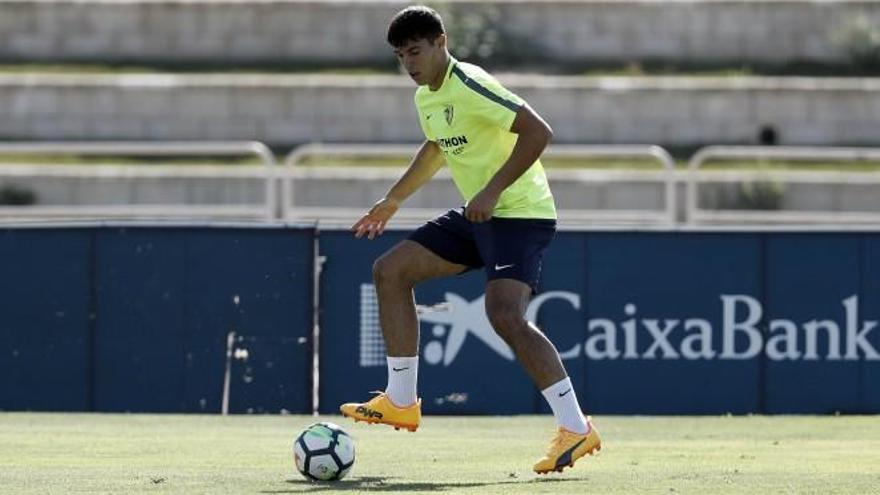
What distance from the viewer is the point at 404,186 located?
10.9 meters

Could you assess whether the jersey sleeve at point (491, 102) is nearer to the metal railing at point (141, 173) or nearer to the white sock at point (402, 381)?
the white sock at point (402, 381)

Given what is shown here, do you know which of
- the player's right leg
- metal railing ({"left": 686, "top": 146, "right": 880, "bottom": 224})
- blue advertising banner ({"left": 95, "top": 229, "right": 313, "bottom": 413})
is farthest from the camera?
metal railing ({"left": 686, "top": 146, "right": 880, "bottom": 224})

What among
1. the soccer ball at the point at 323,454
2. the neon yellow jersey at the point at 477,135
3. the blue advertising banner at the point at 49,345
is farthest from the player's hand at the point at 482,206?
the blue advertising banner at the point at 49,345

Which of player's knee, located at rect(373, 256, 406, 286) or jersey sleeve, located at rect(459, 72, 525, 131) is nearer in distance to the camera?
jersey sleeve, located at rect(459, 72, 525, 131)

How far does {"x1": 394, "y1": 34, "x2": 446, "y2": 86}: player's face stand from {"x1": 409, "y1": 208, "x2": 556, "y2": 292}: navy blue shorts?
72 cm

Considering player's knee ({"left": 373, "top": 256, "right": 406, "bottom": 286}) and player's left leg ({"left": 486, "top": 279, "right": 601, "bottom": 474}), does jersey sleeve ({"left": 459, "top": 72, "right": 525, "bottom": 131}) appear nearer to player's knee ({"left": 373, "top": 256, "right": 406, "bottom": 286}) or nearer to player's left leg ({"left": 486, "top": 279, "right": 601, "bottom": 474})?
player's left leg ({"left": 486, "top": 279, "right": 601, "bottom": 474})

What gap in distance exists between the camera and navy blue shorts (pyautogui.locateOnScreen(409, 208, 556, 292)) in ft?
33.1

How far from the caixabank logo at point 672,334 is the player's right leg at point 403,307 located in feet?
19.4

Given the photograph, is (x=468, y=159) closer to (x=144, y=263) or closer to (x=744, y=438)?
(x=744, y=438)

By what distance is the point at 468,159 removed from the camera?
10.3m

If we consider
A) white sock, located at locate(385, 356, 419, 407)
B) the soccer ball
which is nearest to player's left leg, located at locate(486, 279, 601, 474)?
white sock, located at locate(385, 356, 419, 407)

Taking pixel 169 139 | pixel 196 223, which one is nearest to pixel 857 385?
pixel 196 223

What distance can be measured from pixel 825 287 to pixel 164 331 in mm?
5176

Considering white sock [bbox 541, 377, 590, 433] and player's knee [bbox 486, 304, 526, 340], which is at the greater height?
player's knee [bbox 486, 304, 526, 340]
